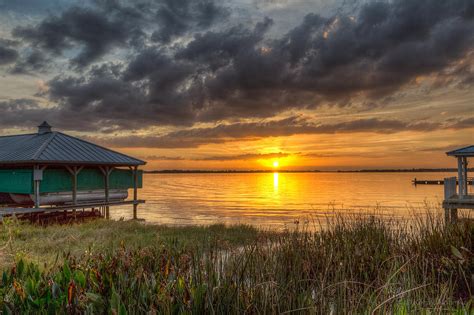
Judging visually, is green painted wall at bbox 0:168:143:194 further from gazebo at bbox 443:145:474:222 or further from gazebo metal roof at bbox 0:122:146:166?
gazebo at bbox 443:145:474:222

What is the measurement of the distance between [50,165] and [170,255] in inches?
629

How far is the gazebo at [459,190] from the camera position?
17622mm

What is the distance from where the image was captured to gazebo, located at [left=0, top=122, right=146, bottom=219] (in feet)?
60.0

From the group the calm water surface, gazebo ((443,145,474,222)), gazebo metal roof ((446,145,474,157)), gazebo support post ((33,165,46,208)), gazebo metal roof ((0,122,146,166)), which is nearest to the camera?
gazebo ((443,145,474,222))

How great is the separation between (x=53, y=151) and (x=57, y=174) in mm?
1194

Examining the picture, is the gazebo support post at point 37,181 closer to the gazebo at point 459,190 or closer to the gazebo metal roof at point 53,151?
the gazebo metal roof at point 53,151

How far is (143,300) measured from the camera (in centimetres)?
356

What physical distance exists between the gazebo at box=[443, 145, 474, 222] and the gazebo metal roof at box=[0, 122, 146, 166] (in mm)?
16689

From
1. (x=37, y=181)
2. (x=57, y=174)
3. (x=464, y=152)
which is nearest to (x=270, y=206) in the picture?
(x=464, y=152)

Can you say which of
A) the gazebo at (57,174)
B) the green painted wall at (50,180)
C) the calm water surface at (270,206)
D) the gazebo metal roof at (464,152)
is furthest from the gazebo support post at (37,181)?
the gazebo metal roof at (464,152)

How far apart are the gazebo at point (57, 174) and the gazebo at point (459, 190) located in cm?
1696

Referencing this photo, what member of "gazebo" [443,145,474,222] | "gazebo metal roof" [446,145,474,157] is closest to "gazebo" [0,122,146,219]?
"gazebo" [443,145,474,222]

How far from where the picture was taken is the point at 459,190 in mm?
18297

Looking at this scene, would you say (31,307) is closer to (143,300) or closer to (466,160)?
(143,300)
